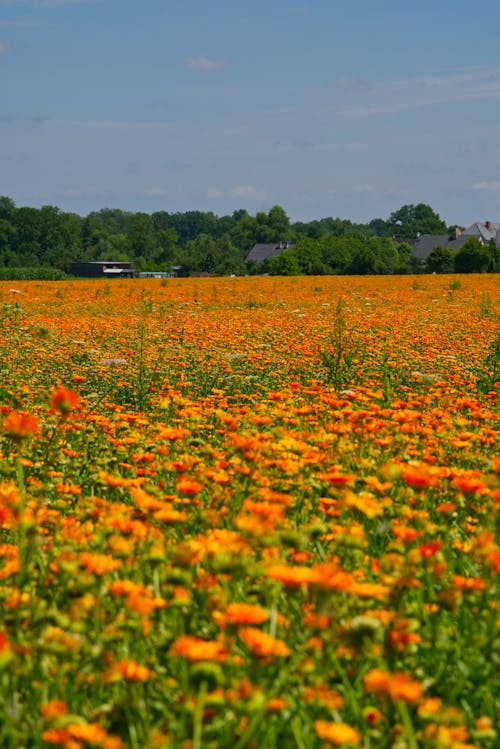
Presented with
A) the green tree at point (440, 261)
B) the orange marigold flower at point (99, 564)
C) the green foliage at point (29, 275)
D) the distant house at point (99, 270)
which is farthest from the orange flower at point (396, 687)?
the distant house at point (99, 270)

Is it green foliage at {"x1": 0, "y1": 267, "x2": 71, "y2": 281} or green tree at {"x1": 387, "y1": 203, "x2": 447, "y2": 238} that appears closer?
green foliage at {"x1": 0, "y1": 267, "x2": 71, "y2": 281}

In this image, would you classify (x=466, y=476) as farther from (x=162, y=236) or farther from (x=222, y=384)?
(x=162, y=236)

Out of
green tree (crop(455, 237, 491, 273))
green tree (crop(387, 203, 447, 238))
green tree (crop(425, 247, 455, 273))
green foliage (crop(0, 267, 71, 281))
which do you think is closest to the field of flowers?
green tree (crop(455, 237, 491, 273))

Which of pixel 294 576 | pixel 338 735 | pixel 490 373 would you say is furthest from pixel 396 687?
pixel 490 373

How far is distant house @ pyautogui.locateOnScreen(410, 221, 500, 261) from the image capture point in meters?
103

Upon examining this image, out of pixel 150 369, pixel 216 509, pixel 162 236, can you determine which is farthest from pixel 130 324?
pixel 162 236

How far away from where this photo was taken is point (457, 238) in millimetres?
103688

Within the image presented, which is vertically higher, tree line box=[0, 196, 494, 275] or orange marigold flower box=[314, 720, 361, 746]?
tree line box=[0, 196, 494, 275]

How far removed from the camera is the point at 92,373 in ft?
26.9

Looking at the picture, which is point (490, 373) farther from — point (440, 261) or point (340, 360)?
point (440, 261)

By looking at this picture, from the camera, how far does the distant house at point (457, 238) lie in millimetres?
103250

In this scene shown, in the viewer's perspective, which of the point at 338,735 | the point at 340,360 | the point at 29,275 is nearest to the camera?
the point at 338,735

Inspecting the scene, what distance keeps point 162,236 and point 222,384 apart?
129 m

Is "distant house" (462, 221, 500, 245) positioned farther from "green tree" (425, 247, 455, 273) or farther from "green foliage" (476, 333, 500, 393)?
"green foliage" (476, 333, 500, 393)
